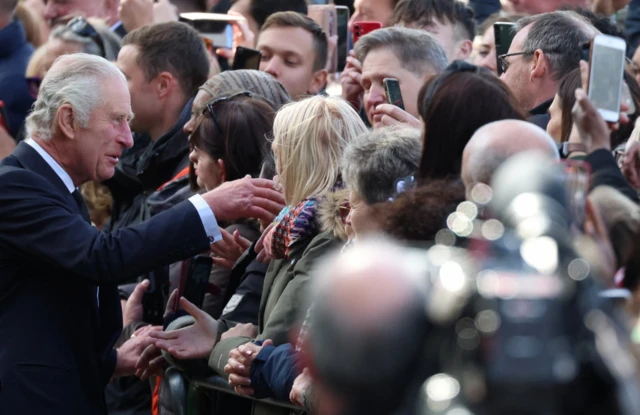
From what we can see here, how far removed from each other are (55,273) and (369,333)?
2.72 m

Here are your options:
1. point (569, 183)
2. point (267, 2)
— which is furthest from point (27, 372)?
point (267, 2)

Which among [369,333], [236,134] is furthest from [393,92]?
[369,333]

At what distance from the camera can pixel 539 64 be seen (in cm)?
409

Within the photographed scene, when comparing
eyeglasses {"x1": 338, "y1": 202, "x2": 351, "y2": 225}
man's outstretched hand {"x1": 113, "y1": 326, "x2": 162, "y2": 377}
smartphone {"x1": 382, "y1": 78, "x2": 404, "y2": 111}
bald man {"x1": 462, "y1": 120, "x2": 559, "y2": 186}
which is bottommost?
man's outstretched hand {"x1": 113, "y1": 326, "x2": 162, "y2": 377}

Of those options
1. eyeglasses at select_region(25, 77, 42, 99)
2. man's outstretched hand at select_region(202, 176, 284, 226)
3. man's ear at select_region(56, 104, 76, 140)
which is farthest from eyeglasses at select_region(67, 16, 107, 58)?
man's outstretched hand at select_region(202, 176, 284, 226)

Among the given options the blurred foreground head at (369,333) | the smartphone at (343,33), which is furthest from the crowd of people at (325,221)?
the smartphone at (343,33)

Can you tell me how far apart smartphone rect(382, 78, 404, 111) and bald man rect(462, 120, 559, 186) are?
200 centimetres

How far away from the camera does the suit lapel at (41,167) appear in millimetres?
3886

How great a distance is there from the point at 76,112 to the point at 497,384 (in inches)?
118

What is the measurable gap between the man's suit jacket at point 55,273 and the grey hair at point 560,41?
1.48m

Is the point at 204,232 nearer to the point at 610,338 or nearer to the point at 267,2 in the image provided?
the point at 610,338

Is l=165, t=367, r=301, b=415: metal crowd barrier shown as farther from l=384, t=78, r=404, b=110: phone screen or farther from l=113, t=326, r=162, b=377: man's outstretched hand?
l=384, t=78, r=404, b=110: phone screen

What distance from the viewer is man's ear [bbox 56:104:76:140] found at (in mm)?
3957

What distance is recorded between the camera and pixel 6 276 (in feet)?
12.3
